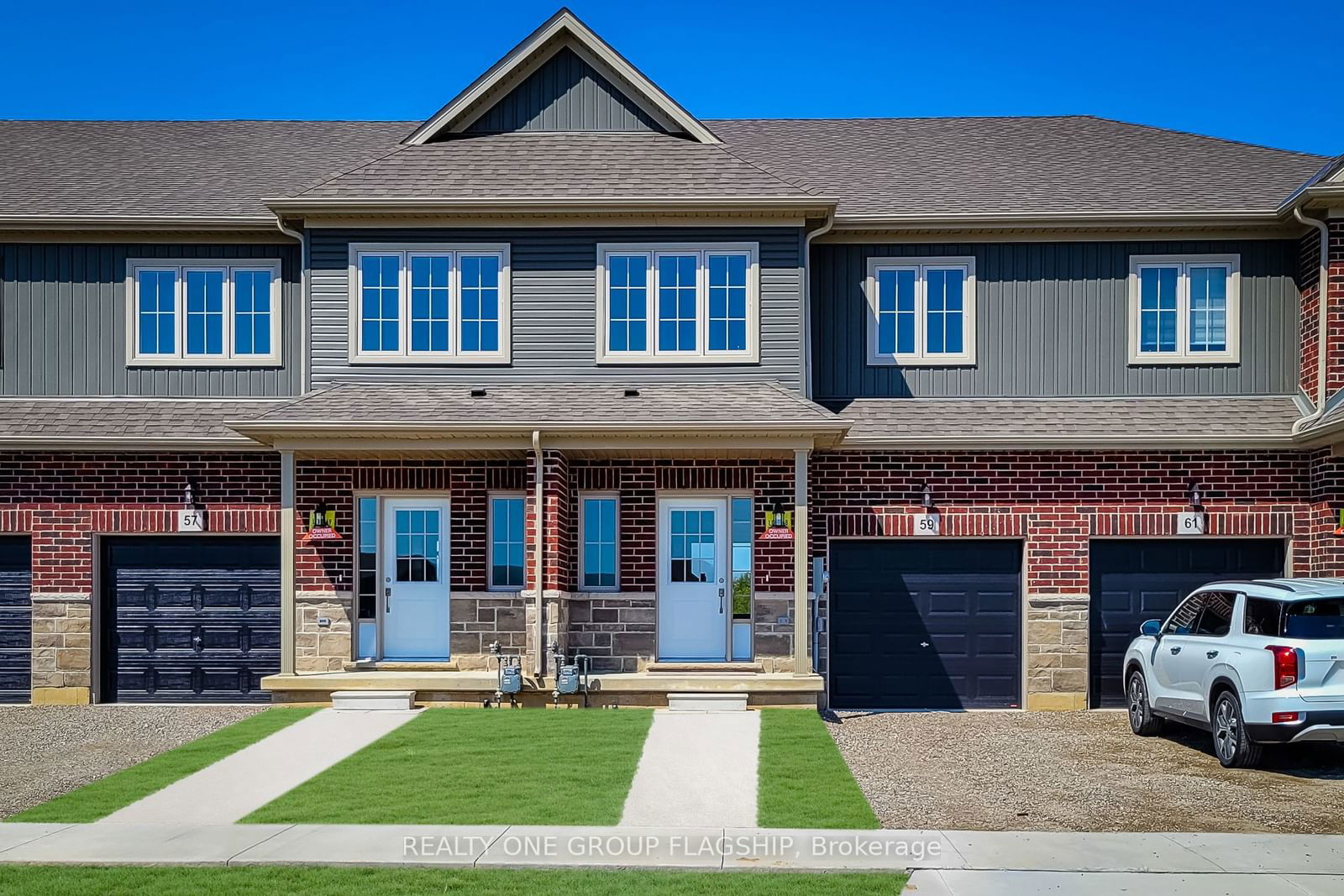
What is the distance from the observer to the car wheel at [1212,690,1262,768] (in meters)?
11.6

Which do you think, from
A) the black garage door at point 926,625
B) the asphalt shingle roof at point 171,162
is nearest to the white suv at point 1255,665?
the black garage door at point 926,625

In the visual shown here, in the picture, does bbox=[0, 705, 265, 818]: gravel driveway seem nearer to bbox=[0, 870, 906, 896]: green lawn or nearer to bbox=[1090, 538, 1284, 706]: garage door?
bbox=[0, 870, 906, 896]: green lawn

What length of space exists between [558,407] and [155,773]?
598cm

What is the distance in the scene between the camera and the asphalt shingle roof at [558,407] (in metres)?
14.8

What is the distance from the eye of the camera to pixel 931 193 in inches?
688

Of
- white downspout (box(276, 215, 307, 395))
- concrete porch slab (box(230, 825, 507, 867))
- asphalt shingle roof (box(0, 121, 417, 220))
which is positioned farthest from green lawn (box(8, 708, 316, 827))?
asphalt shingle roof (box(0, 121, 417, 220))

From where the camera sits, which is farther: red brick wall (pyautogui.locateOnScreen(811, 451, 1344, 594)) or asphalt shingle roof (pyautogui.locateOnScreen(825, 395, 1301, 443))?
red brick wall (pyautogui.locateOnScreen(811, 451, 1344, 594))

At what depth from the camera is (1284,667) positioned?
11.1 meters

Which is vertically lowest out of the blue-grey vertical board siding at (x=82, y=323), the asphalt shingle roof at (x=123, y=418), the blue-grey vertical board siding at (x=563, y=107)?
the asphalt shingle roof at (x=123, y=418)

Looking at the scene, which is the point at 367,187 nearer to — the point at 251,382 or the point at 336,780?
the point at 251,382

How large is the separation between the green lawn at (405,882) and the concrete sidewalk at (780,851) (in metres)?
→ 0.18

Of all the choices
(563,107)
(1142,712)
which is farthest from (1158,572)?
(563,107)

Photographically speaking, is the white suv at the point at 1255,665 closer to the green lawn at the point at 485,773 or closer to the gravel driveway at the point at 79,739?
the green lawn at the point at 485,773

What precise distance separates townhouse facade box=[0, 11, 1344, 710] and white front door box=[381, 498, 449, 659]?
0.12 ft
